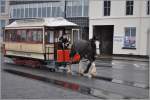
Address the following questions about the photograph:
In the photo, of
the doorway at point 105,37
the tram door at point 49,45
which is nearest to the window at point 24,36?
the tram door at point 49,45

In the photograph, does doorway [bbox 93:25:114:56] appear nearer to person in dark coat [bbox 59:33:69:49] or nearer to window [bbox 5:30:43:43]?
window [bbox 5:30:43:43]

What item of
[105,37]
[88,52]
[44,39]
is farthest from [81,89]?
[105,37]

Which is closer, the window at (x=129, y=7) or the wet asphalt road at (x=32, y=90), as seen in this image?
the wet asphalt road at (x=32, y=90)

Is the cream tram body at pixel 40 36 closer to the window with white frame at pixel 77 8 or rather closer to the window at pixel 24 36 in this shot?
the window at pixel 24 36

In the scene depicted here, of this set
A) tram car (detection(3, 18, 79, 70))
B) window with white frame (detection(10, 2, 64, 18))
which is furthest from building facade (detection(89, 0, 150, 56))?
tram car (detection(3, 18, 79, 70))

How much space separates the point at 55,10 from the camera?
57.8m

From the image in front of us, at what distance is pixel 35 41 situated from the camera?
25.0 m

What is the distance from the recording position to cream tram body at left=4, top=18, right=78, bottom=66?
23.9 m

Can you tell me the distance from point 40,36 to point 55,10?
1328 inches

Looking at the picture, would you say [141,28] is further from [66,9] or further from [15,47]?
[15,47]

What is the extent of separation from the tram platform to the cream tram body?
3.07 metres

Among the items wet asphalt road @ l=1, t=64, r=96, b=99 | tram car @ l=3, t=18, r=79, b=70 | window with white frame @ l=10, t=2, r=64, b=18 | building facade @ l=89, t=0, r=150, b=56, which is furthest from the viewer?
window with white frame @ l=10, t=2, r=64, b=18

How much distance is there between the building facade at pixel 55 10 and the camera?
177ft

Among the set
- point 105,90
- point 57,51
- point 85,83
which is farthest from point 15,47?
point 105,90
